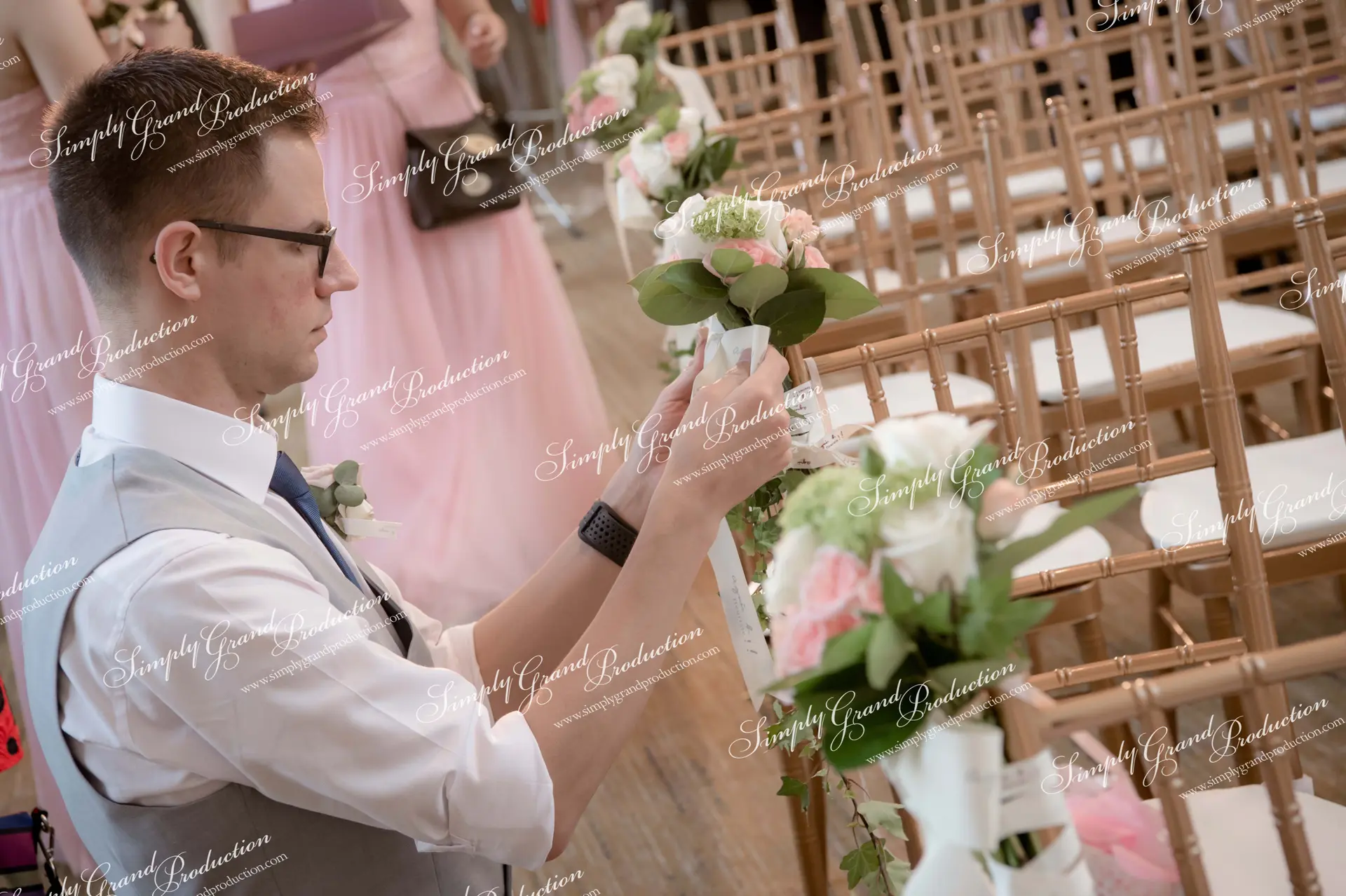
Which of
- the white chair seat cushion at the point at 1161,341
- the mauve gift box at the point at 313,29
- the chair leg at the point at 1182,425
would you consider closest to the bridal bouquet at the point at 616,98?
the mauve gift box at the point at 313,29

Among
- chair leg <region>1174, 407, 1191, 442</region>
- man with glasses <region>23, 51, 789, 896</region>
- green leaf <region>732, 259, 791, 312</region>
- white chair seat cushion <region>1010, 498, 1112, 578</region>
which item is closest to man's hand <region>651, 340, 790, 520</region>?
man with glasses <region>23, 51, 789, 896</region>

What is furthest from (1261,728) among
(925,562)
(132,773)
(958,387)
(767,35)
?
(767,35)

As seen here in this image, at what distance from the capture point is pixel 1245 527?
1301mm

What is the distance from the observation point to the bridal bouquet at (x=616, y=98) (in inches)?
111

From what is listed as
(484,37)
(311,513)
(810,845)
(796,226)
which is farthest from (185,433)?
(484,37)

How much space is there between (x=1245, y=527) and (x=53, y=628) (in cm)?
119

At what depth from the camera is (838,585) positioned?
0.69m

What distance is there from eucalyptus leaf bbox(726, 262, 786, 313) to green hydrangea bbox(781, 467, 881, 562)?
51cm

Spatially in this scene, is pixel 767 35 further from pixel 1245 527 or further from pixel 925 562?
pixel 925 562

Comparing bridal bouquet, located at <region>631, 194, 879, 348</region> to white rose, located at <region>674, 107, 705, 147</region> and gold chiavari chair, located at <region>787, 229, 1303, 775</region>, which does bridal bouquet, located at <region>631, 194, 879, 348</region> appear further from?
white rose, located at <region>674, 107, 705, 147</region>

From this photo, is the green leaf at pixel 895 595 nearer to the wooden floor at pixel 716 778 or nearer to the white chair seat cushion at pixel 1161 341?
the wooden floor at pixel 716 778

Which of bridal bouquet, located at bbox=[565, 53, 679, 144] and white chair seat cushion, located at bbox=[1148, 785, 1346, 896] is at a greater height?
bridal bouquet, located at bbox=[565, 53, 679, 144]

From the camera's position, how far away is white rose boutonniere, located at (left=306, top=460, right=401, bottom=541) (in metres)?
1.36

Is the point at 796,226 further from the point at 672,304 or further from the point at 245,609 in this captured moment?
the point at 245,609
